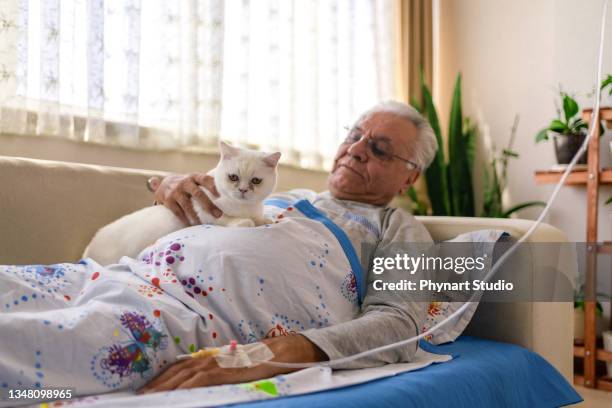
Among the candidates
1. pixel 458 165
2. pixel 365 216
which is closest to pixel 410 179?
pixel 365 216

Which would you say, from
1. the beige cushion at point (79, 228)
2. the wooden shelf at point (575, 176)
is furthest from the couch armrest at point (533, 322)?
the wooden shelf at point (575, 176)

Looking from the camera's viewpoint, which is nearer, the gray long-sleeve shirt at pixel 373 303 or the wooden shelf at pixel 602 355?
the gray long-sleeve shirt at pixel 373 303

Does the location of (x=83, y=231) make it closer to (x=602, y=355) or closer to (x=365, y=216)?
(x=365, y=216)

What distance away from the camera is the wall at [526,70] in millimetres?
2701

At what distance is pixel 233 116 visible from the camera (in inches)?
95.7

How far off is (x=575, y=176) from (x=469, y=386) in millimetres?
1735

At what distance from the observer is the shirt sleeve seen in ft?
3.45

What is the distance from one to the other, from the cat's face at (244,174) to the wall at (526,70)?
1.89 meters

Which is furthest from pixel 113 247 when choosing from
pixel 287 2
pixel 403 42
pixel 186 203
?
pixel 403 42

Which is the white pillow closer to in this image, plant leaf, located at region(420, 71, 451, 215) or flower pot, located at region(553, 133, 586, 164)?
flower pot, located at region(553, 133, 586, 164)

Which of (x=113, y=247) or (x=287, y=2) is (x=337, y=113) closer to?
(x=287, y=2)

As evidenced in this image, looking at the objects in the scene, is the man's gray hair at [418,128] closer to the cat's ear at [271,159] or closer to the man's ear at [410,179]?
the man's ear at [410,179]

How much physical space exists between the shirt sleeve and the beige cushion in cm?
27

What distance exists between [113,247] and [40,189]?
246 millimetres
